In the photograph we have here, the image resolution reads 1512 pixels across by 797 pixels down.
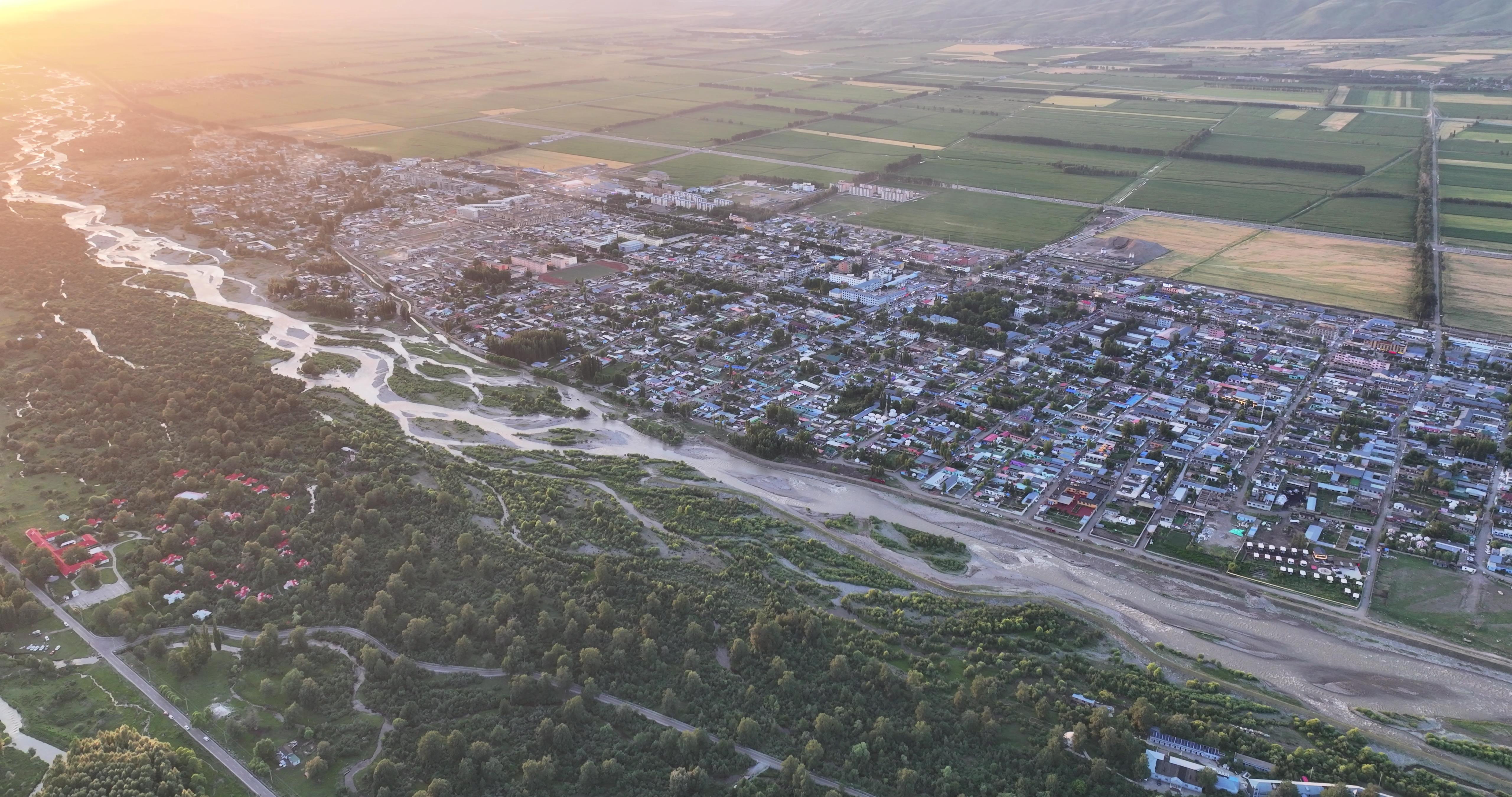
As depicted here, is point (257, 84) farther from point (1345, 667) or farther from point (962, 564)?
point (1345, 667)

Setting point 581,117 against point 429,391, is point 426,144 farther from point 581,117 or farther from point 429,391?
point 429,391

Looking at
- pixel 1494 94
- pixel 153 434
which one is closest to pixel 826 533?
pixel 153 434

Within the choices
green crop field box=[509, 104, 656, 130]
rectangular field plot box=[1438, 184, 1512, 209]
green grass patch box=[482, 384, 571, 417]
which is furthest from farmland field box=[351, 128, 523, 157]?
rectangular field plot box=[1438, 184, 1512, 209]

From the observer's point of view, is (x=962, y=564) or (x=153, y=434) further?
(x=153, y=434)

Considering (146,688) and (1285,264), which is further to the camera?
(1285,264)

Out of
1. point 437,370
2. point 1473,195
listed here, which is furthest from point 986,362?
point 1473,195
